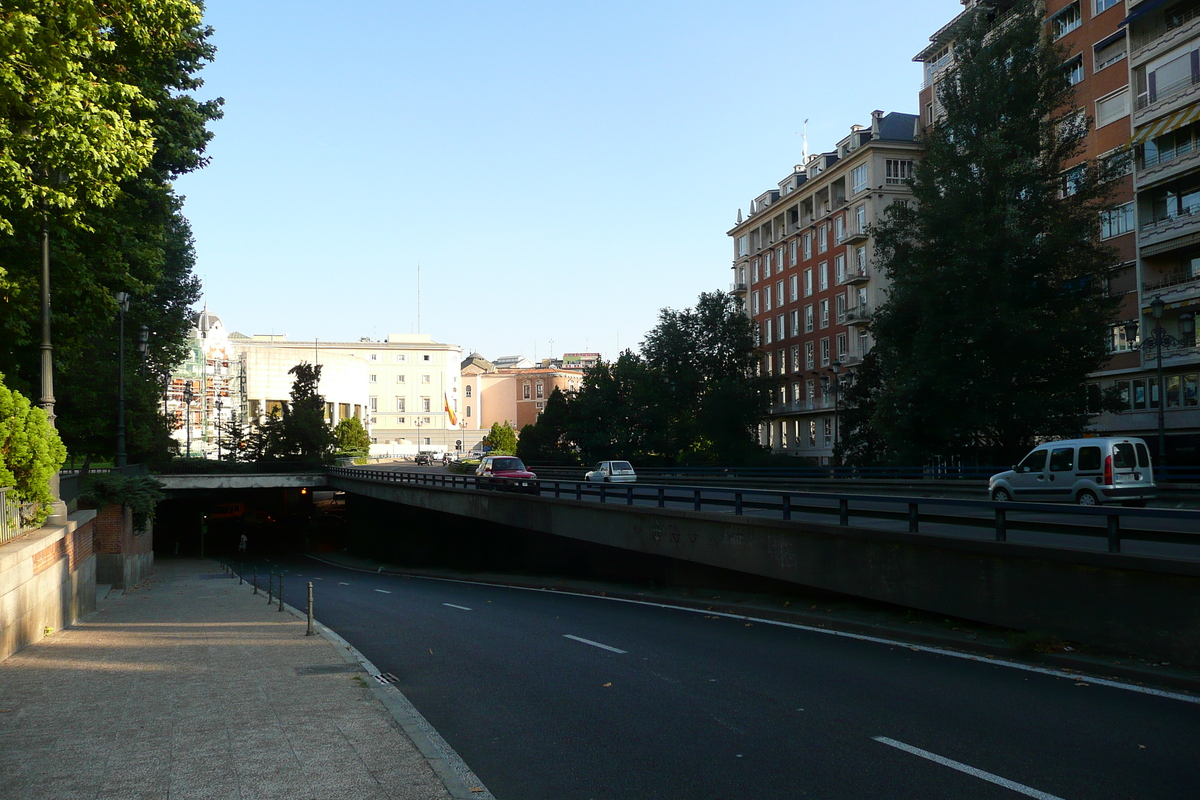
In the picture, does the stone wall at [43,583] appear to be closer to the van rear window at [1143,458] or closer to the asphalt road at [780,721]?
the asphalt road at [780,721]

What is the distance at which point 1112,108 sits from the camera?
146 feet

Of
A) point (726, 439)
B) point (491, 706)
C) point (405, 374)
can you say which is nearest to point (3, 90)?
point (491, 706)

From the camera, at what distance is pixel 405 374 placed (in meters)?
166

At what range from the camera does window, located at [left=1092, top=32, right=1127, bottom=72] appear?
44.2 meters

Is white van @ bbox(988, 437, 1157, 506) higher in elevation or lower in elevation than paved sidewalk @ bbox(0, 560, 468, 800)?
higher

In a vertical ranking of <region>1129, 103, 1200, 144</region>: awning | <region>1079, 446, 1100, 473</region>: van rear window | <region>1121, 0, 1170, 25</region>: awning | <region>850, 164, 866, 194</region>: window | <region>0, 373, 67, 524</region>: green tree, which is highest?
<region>850, 164, 866, 194</region>: window

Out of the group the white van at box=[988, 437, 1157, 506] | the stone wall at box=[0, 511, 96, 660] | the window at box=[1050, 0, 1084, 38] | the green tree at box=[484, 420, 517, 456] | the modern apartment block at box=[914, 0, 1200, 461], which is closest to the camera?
the stone wall at box=[0, 511, 96, 660]

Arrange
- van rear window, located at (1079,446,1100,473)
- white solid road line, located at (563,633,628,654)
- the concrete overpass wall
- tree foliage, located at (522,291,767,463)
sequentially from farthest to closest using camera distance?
tree foliage, located at (522,291,767,463) < van rear window, located at (1079,446,1100,473) < white solid road line, located at (563,633,628,654) < the concrete overpass wall

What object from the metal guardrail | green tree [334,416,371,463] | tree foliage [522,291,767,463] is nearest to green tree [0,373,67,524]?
the metal guardrail

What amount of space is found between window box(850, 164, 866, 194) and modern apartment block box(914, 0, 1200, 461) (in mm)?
23448

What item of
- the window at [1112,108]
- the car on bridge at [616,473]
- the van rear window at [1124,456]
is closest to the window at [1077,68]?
the window at [1112,108]

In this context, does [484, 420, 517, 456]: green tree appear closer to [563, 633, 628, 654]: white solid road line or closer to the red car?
the red car

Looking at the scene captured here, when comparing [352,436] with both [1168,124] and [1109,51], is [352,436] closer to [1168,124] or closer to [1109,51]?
[1109,51]

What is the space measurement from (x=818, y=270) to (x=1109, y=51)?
110ft
